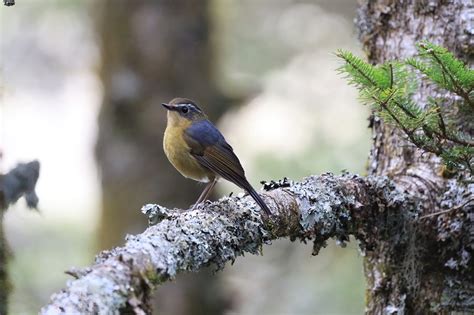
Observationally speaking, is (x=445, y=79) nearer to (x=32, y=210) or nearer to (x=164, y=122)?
(x=32, y=210)

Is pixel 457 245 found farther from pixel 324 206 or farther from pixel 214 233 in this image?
pixel 214 233

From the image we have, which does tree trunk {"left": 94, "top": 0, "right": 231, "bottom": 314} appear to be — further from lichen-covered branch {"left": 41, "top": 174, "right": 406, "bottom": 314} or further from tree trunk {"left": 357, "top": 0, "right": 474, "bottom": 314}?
lichen-covered branch {"left": 41, "top": 174, "right": 406, "bottom": 314}

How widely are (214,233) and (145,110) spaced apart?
403cm

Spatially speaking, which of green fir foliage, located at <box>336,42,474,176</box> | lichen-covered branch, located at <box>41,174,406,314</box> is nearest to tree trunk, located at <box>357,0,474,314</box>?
lichen-covered branch, located at <box>41,174,406,314</box>

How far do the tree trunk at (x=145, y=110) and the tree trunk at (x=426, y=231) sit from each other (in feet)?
10.2

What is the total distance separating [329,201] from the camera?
128 inches

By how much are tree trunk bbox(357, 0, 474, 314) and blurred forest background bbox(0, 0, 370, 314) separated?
2.27 m

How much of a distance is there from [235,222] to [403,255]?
1071mm

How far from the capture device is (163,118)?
657cm

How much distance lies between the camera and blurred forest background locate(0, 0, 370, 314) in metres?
6.64

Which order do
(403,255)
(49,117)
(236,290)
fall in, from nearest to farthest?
(403,255) < (236,290) < (49,117)

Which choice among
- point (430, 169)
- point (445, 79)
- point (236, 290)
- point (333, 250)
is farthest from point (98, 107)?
point (445, 79)

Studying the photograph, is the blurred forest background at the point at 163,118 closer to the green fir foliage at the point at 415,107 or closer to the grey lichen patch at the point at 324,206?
the grey lichen patch at the point at 324,206

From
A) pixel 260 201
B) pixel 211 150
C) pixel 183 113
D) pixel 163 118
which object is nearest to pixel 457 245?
pixel 260 201
